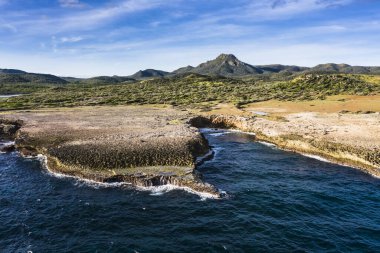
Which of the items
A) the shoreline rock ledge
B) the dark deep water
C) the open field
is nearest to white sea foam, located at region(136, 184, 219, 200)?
the shoreline rock ledge

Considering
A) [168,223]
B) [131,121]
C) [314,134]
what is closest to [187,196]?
[168,223]

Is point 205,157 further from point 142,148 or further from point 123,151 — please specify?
point 123,151

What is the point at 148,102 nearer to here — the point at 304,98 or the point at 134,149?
the point at 304,98

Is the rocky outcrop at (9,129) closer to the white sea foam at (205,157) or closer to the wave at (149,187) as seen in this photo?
the wave at (149,187)

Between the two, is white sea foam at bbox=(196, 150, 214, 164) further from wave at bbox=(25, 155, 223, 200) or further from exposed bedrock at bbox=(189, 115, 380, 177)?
exposed bedrock at bbox=(189, 115, 380, 177)

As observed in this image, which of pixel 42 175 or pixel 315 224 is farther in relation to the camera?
pixel 42 175

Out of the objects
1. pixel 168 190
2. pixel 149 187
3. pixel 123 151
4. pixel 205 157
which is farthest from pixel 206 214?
pixel 205 157

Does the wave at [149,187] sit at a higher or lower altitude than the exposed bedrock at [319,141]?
lower

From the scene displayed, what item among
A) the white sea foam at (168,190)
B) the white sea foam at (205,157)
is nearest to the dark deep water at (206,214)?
the white sea foam at (168,190)
